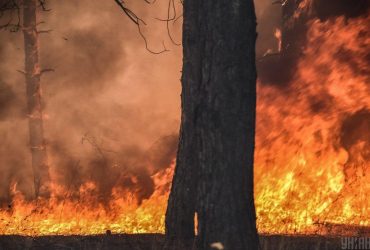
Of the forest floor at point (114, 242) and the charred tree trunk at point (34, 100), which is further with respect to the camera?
the charred tree trunk at point (34, 100)

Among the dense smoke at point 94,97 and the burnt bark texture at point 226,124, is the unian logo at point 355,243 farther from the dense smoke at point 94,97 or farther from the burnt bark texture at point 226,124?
the dense smoke at point 94,97

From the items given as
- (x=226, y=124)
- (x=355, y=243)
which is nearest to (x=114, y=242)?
(x=226, y=124)

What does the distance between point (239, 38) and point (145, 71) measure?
11.3 meters

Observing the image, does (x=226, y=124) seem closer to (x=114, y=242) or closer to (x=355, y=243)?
(x=355, y=243)

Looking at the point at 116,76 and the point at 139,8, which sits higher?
the point at 139,8

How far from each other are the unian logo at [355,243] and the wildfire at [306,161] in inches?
79.1

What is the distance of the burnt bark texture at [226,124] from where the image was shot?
227 inches

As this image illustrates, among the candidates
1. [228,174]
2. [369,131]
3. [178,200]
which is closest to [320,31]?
[369,131]

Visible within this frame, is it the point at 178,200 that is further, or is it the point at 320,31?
the point at 320,31

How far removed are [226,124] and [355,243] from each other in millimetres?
2374

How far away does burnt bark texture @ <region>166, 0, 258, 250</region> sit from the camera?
5766 mm

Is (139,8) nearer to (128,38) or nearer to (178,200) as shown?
(128,38)

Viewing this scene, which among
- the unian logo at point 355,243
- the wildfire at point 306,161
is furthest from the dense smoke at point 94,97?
the unian logo at point 355,243

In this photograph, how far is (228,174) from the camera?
5.76 metres
